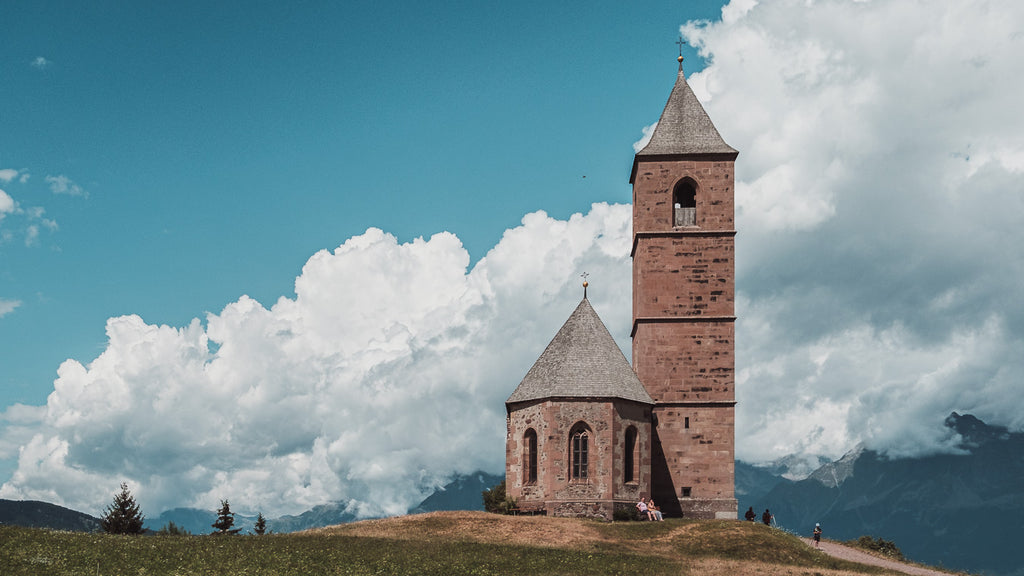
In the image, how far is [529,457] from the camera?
5556 cm

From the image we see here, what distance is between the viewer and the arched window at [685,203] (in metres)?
61.6

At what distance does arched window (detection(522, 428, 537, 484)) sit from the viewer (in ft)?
181

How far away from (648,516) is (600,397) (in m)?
6.51

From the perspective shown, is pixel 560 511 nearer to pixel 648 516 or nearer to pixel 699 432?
pixel 648 516

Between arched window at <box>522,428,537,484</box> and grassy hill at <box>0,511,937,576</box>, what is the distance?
6.04 meters

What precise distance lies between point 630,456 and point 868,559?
42.0 feet

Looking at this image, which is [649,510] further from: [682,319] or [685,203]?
[685,203]

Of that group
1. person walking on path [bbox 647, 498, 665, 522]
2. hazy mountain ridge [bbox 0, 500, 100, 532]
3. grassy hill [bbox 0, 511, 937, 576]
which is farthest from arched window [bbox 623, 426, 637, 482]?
hazy mountain ridge [bbox 0, 500, 100, 532]

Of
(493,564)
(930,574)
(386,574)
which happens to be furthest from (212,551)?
(930,574)

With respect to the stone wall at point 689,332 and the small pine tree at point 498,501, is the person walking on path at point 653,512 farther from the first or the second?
the small pine tree at point 498,501

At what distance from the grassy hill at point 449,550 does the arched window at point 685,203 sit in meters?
19.0

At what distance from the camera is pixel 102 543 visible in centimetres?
3584

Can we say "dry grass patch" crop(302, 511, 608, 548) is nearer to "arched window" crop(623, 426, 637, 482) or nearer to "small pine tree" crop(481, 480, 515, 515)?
"small pine tree" crop(481, 480, 515, 515)

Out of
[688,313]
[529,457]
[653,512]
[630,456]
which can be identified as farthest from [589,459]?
[688,313]
